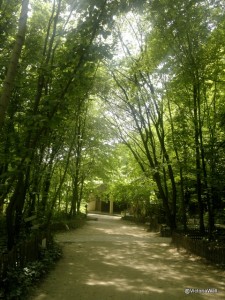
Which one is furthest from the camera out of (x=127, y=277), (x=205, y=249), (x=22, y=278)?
(x=205, y=249)

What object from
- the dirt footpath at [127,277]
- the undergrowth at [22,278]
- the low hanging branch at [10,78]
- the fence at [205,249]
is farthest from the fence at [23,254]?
the fence at [205,249]

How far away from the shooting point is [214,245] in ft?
31.4

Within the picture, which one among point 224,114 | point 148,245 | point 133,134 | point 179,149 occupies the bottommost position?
point 148,245

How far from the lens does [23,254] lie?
288 inches

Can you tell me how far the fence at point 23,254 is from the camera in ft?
19.5

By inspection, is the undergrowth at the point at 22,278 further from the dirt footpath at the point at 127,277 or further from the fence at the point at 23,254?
the dirt footpath at the point at 127,277

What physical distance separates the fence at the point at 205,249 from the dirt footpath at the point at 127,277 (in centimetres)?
34

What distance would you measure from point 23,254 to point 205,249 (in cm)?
580

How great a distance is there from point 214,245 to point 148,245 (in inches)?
193

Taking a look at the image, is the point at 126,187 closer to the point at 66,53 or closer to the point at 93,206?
the point at 66,53

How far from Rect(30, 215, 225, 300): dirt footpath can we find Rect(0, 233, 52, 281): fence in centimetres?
70

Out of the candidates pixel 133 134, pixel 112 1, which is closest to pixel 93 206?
pixel 133 134

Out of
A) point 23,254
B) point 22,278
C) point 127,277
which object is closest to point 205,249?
point 127,277

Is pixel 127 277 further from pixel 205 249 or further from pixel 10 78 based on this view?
pixel 10 78
